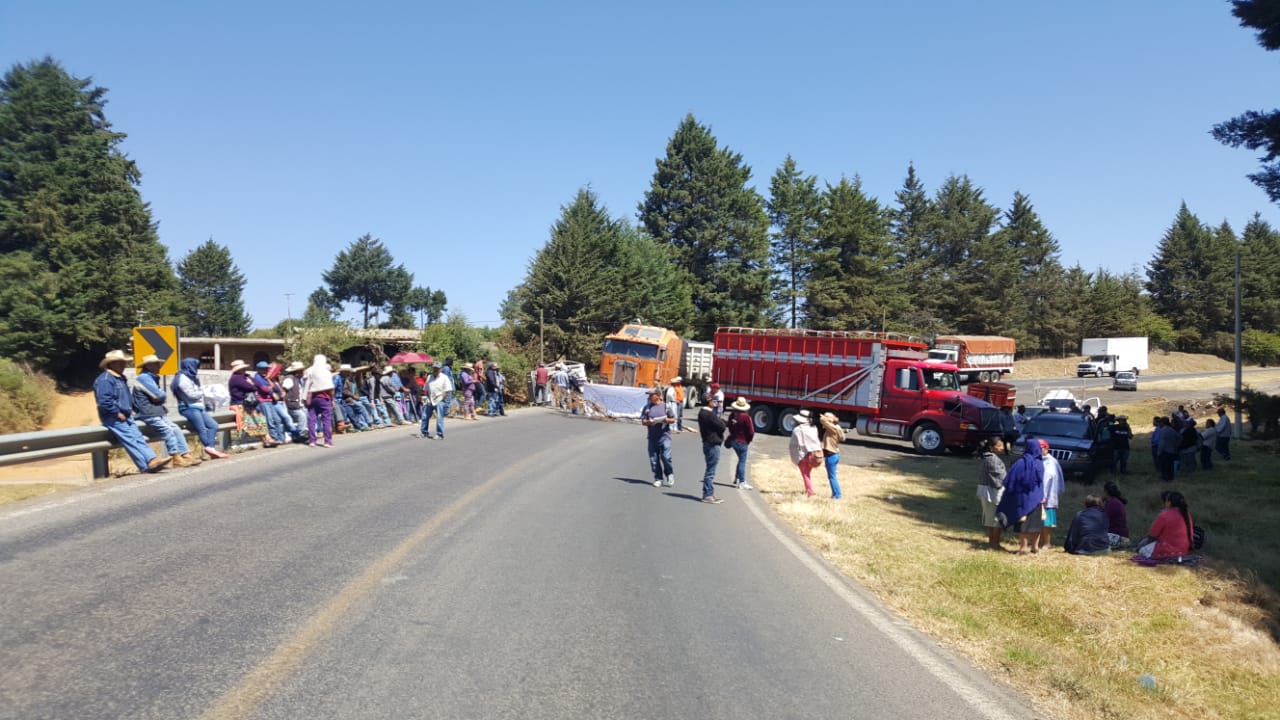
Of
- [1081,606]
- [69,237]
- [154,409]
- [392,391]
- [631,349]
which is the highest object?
[69,237]

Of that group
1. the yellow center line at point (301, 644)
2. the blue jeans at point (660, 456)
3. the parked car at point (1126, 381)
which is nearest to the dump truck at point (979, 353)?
the parked car at point (1126, 381)

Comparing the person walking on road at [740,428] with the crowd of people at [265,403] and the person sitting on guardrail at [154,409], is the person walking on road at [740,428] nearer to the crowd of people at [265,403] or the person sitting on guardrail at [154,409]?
the crowd of people at [265,403]

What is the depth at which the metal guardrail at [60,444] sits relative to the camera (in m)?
10.0

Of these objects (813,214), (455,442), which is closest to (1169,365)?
(813,214)

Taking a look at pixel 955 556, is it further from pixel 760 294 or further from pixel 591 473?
pixel 760 294

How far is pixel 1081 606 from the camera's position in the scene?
811 centimetres

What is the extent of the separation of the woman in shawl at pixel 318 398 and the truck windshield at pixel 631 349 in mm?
20342

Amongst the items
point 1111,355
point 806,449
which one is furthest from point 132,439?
point 1111,355

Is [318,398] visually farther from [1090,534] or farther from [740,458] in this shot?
[1090,534]

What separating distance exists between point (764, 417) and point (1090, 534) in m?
16.6

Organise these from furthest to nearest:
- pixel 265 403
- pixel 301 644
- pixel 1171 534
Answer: pixel 265 403, pixel 1171 534, pixel 301 644

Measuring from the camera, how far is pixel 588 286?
166 ft

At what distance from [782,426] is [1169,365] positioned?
70784 millimetres

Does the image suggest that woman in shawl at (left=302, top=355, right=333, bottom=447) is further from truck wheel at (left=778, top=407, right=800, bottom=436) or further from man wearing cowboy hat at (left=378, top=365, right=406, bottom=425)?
truck wheel at (left=778, top=407, right=800, bottom=436)
